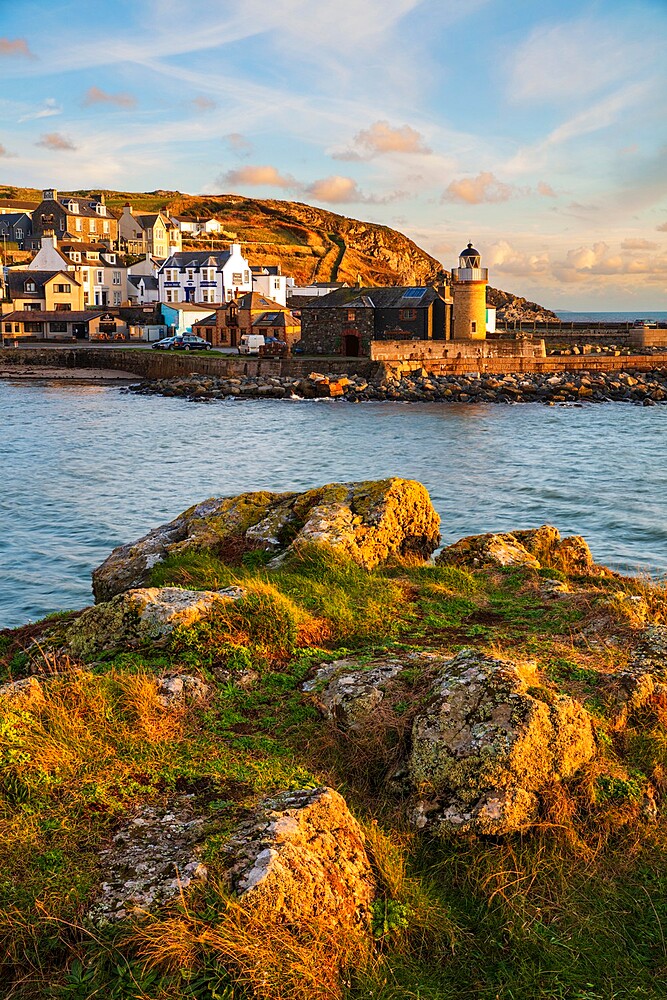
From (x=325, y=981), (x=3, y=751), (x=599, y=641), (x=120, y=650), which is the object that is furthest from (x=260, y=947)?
(x=599, y=641)

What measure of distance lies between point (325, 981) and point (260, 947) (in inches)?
14.6

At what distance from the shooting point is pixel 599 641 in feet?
24.8

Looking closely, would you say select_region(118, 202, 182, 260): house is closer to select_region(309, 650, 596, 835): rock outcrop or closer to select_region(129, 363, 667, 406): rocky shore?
select_region(129, 363, 667, 406): rocky shore

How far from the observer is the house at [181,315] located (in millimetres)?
93500

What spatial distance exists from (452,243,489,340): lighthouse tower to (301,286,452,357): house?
90cm

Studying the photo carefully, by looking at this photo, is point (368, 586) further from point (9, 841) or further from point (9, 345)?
point (9, 345)

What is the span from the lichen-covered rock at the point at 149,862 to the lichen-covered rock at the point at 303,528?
5523 millimetres

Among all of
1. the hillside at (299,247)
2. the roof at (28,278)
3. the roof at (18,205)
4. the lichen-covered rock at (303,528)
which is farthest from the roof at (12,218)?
the lichen-covered rock at (303,528)

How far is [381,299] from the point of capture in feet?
229

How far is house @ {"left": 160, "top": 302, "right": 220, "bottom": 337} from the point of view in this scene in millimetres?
93500

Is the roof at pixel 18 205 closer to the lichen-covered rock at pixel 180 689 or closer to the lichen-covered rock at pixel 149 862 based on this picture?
the lichen-covered rock at pixel 180 689

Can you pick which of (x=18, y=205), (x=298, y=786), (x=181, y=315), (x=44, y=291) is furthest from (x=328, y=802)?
(x=18, y=205)

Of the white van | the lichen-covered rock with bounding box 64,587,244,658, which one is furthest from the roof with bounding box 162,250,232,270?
the lichen-covered rock with bounding box 64,587,244,658

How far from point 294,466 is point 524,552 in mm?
22828
